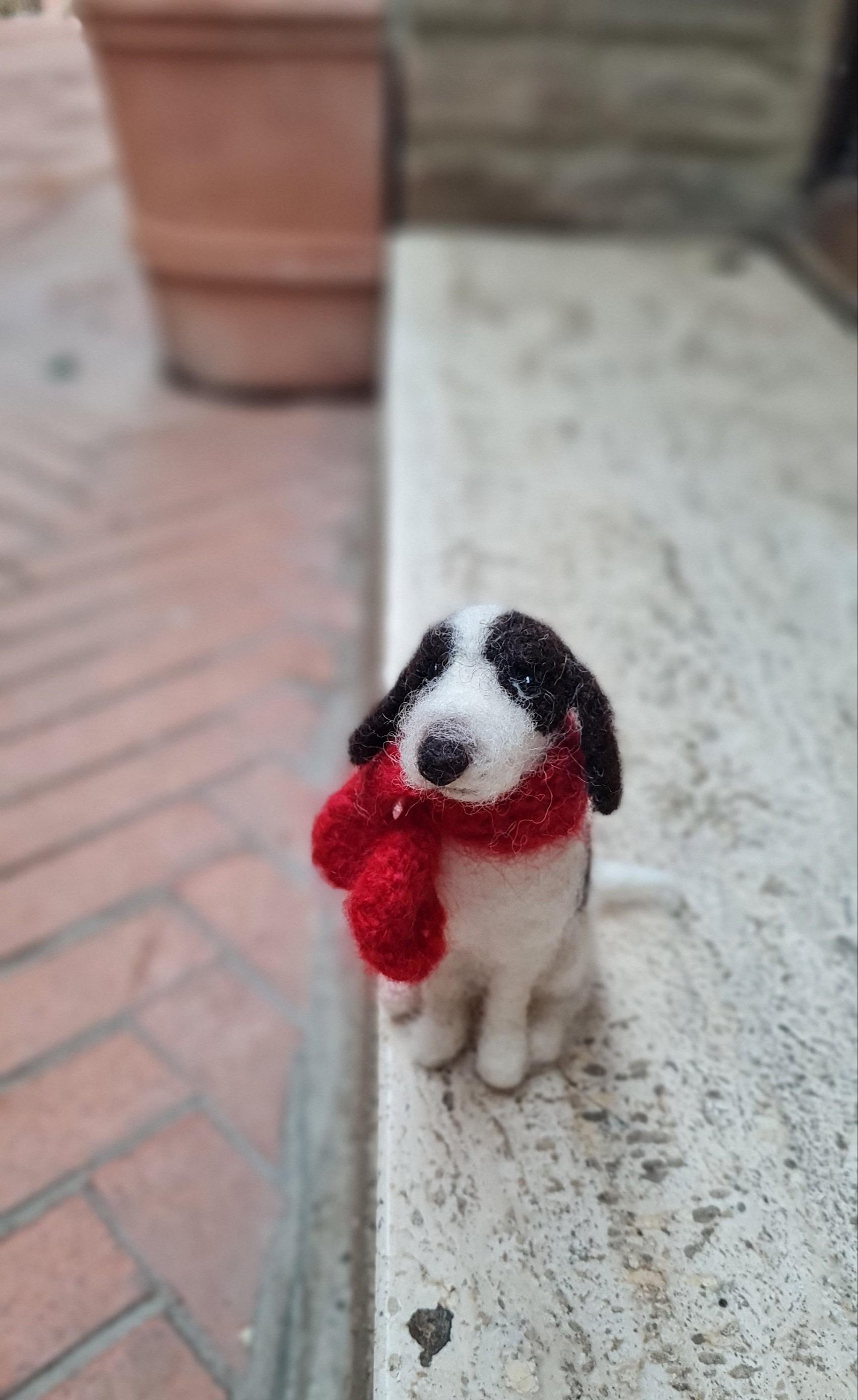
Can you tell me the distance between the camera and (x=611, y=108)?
1823 millimetres

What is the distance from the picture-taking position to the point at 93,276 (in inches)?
96.9

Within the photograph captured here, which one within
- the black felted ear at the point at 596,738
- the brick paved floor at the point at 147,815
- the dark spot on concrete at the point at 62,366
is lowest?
the dark spot on concrete at the point at 62,366

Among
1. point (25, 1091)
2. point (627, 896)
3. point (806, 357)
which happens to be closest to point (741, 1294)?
point (627, 896)

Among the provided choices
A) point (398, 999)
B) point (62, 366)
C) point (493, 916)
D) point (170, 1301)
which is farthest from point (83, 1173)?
point (62, 366)

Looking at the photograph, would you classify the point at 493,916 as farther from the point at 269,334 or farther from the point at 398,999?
the point at 269,334

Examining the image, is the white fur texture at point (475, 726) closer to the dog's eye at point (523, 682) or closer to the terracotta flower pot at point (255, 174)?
the dog's eye at point (523, 682)

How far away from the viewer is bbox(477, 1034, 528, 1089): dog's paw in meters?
0.54

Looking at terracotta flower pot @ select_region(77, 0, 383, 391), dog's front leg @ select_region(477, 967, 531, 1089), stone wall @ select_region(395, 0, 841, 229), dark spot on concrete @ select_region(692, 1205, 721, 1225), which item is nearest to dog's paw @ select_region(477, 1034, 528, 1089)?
dog's front leg @ select_region(477, 967, 531, 1089)

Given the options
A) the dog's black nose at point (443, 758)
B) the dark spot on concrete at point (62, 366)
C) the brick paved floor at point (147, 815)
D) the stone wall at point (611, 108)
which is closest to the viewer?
the dog's black nose at point (443, 758)

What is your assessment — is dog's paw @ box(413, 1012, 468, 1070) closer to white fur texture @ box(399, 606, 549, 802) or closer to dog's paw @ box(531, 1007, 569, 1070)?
dog's paw @ box(531, 1007, 569, 1070)

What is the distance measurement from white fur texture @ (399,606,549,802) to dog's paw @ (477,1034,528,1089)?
0.17 metres

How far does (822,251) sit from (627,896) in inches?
40.1

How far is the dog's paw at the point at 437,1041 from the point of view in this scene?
1.79ft

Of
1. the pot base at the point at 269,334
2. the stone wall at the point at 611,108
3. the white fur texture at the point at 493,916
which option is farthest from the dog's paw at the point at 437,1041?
the pot base at the point at 269,334
